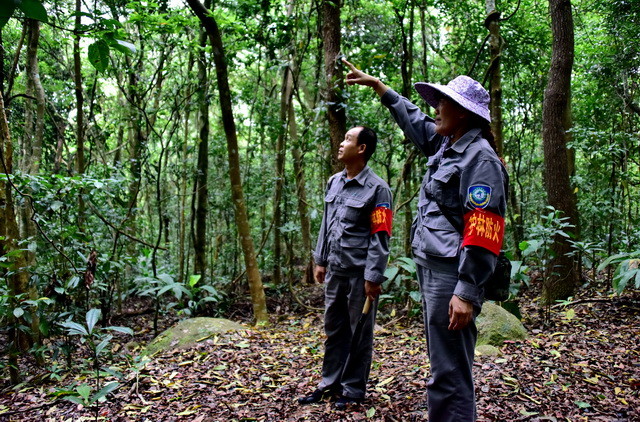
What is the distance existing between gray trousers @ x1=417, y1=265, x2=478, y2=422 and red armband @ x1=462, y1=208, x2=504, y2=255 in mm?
250

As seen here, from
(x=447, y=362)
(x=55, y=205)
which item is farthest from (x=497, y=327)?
(x=55, y=205)

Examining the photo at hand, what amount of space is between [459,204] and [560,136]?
14.5 feet

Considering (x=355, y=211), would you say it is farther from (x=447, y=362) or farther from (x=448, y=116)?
(x=447, y=362)

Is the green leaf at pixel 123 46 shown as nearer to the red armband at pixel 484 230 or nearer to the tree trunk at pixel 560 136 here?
the red armband at pixel 484 230

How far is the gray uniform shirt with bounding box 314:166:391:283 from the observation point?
118 inches

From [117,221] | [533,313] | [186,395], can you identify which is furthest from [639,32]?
[117,221]

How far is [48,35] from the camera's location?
27.2 feet

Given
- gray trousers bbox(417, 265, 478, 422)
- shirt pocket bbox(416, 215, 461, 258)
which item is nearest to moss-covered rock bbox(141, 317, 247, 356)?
gray trousers bbox(417, 265, 478, 422)

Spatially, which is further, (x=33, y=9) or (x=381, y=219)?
(x=381, y=219)

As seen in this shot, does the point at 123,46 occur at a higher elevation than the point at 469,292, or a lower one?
higher

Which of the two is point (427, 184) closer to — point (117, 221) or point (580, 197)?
point (117, 221)

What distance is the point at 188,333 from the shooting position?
4879 mm

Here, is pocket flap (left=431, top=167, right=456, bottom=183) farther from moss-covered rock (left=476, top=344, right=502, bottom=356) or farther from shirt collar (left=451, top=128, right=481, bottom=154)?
moss-covered rock (left=476, top=344, right=502, bottom=356)

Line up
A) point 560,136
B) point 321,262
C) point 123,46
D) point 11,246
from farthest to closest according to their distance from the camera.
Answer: point 560,136 < point 11,246 < point 321,262 < point 123,46
